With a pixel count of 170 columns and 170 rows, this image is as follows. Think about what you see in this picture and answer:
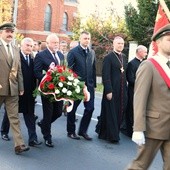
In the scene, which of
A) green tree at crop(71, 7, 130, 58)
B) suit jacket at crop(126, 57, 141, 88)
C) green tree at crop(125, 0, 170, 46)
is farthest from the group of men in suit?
green tree at crop(71, 7, 130, 58)

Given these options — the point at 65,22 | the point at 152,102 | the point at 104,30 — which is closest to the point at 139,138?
the point at 152,102

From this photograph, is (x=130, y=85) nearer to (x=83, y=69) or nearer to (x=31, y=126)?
(x=83, y=69)

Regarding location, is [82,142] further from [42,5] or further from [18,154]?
[42,5]

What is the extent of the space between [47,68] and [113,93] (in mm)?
1577

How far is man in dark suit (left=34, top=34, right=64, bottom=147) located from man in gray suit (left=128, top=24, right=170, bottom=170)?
10.5 feet

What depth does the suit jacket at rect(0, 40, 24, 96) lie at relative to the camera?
6.97 meters

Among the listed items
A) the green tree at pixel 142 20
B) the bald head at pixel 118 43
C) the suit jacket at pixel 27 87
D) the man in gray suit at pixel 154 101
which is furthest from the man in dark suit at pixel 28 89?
the green tree at pixel 142 20

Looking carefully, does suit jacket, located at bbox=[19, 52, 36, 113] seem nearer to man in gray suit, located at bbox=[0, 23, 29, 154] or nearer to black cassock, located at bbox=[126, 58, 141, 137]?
man in gray suit, located at bbox=[0, 23, 29, 154]

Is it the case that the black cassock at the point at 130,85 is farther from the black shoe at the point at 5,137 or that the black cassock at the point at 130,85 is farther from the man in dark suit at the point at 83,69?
the black shoe at the point at 5,137

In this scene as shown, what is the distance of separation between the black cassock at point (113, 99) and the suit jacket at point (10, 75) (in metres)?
→ 1.84

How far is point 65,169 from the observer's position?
631 cm

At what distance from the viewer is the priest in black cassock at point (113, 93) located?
8297mm

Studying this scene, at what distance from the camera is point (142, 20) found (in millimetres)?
23438

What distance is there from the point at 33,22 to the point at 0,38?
44.7 meters
